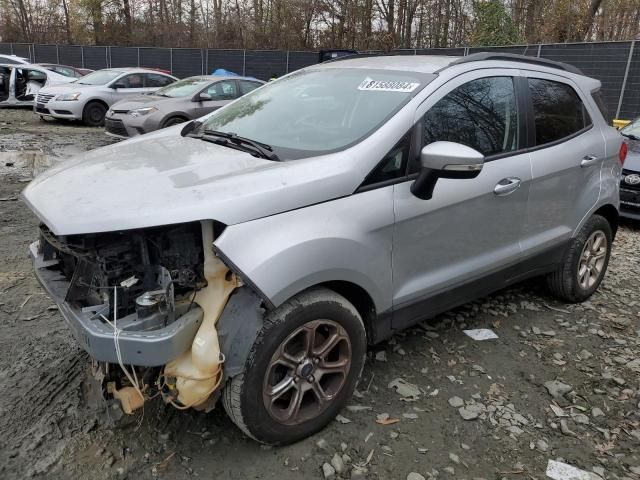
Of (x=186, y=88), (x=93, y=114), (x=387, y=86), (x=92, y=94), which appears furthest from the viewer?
(x=93, y=114)

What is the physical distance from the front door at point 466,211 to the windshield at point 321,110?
10.1 inches

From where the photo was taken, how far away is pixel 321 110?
313cm

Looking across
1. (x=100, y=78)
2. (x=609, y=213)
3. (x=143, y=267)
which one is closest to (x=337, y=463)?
(x=143, y=267)

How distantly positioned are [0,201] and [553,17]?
2099cm

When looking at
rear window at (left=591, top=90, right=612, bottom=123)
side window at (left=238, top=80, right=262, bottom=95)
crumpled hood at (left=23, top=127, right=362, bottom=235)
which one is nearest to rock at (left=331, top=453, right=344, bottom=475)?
crumpled hood at (left=23, top=127, right=362, bottom=235)

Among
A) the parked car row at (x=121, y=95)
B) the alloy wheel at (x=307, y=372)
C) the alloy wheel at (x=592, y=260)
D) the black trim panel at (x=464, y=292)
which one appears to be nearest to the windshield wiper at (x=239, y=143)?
the alloy wheel at (x=307, y=372)

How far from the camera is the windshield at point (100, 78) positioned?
1375 centimetres

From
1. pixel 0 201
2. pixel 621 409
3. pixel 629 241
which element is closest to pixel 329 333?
pixel 621 409

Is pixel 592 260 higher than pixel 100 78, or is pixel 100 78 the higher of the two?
pixel 100 78

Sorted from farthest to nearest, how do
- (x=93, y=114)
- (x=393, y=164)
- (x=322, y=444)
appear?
(x=93, y=114) < (x=393, y=164) < (x=322, y=444)

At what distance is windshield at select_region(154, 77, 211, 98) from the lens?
36.0 ft

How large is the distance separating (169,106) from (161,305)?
352 inches

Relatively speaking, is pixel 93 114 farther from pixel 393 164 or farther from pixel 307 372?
pixel 307 372

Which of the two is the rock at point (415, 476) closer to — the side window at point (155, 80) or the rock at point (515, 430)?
the rock at point (515, 430)
